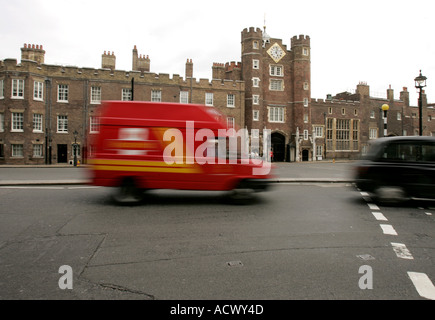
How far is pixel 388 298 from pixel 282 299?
116 centimetres

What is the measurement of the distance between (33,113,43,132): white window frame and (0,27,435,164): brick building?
0.10m

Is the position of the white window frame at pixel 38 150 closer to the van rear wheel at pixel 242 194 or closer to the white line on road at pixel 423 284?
the van rear wheel at pixel 242 194

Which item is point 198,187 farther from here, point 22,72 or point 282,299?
point 22,72

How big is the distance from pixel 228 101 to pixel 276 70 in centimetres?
1120

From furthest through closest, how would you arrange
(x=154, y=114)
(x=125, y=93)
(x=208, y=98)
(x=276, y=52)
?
(x=276, y=52), (x=208, y=98), (x=125, y=93), (x=154, y=114)

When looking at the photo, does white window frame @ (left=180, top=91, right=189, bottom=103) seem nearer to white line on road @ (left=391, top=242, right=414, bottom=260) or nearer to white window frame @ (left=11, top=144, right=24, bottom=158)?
white window frame @ (left=11, top=144, right=24, bottom=158)

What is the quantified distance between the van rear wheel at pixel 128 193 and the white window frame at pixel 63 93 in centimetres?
3474

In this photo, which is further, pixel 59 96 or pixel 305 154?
pixel 305 154

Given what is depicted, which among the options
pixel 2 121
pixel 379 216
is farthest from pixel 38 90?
pixel 379 216

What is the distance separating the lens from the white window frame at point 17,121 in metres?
35.8

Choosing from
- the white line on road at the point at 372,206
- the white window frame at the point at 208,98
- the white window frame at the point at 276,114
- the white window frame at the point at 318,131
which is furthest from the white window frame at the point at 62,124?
the white window frame at the point at 318,131

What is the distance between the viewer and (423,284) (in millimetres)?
3740

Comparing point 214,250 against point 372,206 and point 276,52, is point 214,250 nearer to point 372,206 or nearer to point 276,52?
point 372,206
